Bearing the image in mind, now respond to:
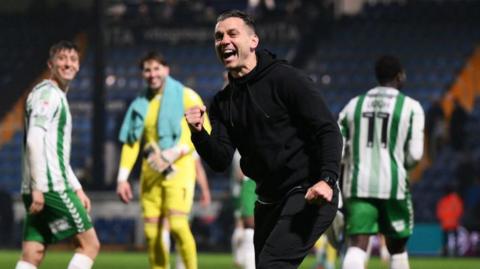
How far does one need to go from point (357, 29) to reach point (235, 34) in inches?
916

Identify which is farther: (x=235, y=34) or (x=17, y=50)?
(x=17, y=50)

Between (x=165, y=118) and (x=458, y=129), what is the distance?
16576mm

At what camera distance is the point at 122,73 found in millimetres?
29797

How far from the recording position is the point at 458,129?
25797 millimetres

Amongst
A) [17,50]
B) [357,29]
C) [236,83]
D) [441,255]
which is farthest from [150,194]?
[17,50]

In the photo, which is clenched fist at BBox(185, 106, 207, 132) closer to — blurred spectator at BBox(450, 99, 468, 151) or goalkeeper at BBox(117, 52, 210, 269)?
Result: goalkeeper at BBox(117, 52, 210, 269)

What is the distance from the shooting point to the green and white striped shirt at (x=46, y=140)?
7961 mm

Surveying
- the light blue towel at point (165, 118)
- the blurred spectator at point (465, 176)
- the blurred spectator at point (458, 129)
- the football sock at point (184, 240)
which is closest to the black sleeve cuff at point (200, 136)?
the football sock at point (184, 240)

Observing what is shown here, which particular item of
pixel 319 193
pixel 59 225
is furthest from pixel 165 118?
pixel 319 193

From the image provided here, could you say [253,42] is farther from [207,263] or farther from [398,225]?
[207,263]

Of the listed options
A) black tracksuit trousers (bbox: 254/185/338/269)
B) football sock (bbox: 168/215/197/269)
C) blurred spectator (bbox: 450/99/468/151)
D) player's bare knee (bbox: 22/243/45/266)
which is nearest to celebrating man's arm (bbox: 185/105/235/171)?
black tracksuit trousers (bbox: 254/185/338/269)

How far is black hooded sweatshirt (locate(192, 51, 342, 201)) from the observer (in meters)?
5.88

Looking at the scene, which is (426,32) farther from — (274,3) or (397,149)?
(397,149)

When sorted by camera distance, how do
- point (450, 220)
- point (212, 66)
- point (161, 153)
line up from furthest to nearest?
1. point (212, 66)
2. point (450, 220)
3. point (161, 153)
